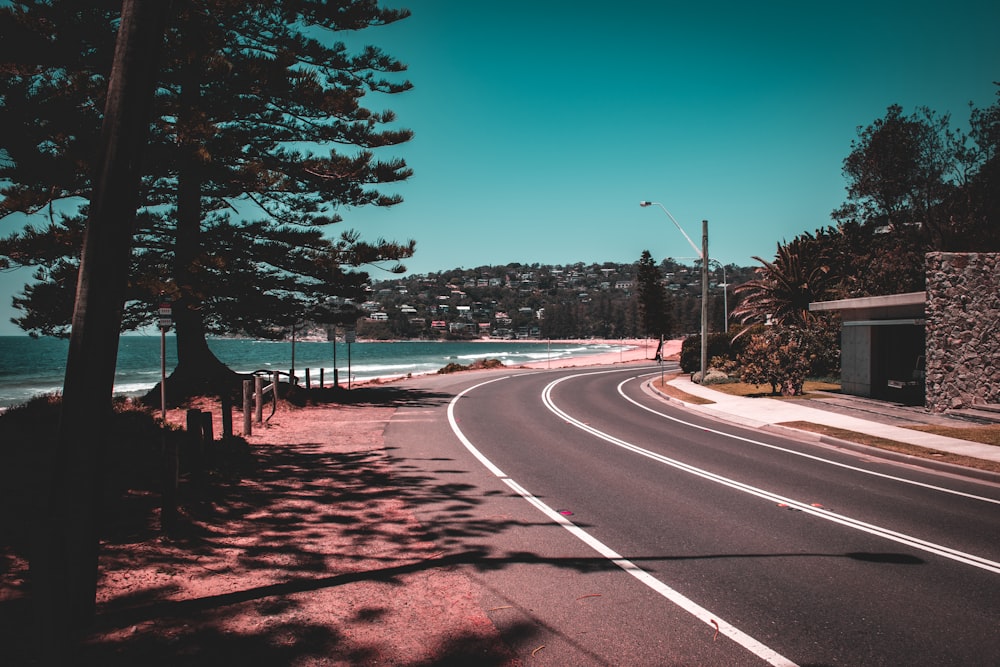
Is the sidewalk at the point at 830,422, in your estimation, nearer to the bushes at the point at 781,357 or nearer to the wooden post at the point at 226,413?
the bushes at the point at 781,357

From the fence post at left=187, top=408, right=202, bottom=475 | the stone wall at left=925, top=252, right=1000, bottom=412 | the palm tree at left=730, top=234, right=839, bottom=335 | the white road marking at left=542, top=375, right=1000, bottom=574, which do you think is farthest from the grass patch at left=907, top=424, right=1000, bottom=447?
the palm tree at left=730, top=234, right=839, bottom=335

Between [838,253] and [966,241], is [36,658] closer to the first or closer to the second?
[966,241]

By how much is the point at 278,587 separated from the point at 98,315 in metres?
2.63

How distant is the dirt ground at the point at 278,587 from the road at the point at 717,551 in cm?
49

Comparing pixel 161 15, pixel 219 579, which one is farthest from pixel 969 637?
pixel 161 15

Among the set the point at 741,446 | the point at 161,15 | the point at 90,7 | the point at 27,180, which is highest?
the point at 90,7

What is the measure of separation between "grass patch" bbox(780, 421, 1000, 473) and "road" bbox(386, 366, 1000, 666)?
80 centimetres

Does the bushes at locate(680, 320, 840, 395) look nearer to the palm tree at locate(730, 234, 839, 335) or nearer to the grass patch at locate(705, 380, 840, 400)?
the grass patch at locate(705, 380, 840, 400)

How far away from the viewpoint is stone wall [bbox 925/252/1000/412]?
54.1 ft

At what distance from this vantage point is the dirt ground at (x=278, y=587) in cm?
399

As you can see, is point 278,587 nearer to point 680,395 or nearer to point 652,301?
point 680,395

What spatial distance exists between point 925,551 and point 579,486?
4.24 meters

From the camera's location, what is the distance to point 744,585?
523 cm

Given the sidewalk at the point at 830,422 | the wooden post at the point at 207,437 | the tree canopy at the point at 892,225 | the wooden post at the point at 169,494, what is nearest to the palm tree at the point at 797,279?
the tree canopy at the point at 892,225
